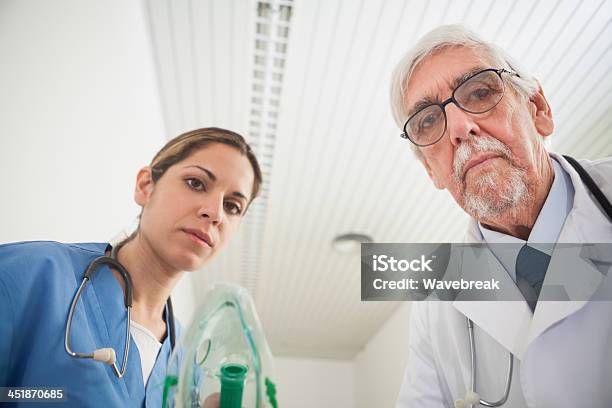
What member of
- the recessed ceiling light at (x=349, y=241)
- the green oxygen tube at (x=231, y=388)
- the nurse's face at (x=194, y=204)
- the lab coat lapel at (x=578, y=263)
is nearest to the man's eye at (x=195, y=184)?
the nurse's face at (x=194, y=204)

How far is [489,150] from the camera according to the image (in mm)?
691

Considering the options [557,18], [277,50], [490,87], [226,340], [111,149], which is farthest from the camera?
[277,50]

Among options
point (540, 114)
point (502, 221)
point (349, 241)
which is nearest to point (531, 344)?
point (502, 221)

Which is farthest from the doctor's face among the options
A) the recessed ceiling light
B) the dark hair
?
the recessed ceiling light

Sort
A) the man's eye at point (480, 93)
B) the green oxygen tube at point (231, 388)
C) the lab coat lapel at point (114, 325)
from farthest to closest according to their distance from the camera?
the man's eye at point (480, 93), the lab coat lapel at point (114, 325), the green oxygen tube at point (231, 388)

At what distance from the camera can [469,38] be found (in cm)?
83

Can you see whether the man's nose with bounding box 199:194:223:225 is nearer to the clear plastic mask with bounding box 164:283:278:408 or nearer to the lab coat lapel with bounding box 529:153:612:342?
the clear plastic mask with bounding box 164:283:278:408

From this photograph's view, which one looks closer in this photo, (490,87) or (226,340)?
(226,340)

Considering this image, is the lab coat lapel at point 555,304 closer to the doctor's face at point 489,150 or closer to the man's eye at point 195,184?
the doctor's face at point 489,150

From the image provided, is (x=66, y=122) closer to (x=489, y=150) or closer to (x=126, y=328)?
(x=126, y=328)

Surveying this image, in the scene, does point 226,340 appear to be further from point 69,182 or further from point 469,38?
point 469,38

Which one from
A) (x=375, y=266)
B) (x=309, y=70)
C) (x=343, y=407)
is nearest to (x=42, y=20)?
(x=375, y=266)

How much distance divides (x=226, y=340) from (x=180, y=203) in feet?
0.91

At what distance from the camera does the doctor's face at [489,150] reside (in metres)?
0.69
